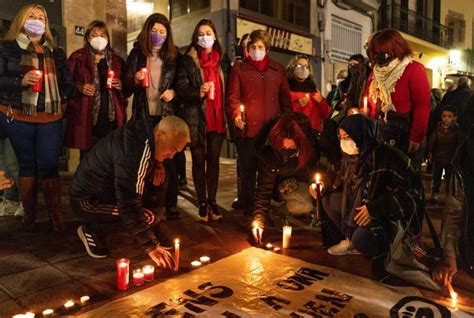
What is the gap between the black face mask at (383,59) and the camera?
3.55m

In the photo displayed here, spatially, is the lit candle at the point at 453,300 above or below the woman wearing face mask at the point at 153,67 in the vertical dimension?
below

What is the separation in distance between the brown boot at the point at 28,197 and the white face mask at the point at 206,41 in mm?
1977

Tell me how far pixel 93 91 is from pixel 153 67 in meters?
0.62

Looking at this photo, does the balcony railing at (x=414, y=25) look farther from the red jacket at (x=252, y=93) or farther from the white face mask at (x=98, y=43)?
the white face mask at (x=98, y=43)

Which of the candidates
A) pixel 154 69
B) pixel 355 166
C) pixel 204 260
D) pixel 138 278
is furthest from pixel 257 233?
pixel 154 69

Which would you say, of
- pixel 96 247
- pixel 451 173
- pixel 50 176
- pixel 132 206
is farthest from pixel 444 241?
pixel 50 176

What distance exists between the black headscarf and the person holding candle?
54cm

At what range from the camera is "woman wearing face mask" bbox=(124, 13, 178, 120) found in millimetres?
4082

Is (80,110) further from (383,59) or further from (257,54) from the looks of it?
(383,59)

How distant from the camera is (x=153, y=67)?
4.17 metres

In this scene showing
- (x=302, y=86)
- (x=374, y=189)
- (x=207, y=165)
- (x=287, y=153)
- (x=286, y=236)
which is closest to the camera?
(x=374, y=189)

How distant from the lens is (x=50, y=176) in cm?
371

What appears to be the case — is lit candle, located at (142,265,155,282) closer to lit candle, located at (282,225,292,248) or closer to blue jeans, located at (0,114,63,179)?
lit candle, located at (282,225,292,248)

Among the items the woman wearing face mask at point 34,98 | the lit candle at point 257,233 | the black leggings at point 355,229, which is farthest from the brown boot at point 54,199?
the black leggings at point 355,229
